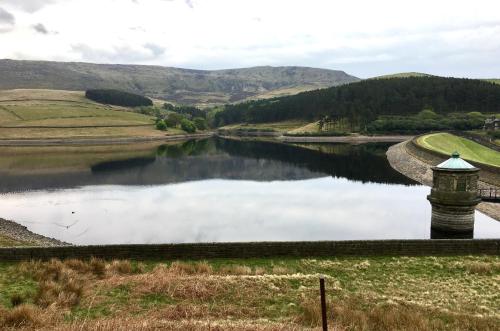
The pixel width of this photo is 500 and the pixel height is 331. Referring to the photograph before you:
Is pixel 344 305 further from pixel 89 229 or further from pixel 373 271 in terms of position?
pixel 89 229

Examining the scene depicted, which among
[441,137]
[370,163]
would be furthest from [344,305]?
[441,137]

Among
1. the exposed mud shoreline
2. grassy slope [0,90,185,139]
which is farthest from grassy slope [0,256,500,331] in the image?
grassy slope [0,90,185,139]

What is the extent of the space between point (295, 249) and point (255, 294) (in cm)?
636

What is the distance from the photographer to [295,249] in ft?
74.4

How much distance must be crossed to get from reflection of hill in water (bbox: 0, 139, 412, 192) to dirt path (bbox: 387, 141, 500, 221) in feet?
6.68

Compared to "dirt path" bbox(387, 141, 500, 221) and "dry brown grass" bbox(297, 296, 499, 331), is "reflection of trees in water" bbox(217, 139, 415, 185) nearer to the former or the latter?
"dirt path" bbox(387, 141, 500, 221)

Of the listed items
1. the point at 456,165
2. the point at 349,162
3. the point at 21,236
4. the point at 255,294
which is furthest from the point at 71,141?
the point at 255,294

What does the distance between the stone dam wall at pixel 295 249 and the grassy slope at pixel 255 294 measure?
0.59 metres

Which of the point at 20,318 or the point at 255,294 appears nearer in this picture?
the point at 20,318

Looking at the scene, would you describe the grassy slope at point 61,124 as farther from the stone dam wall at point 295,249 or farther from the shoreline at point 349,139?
the stone dam wall at point 295,249

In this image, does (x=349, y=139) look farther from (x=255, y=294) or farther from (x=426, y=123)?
(x=255, y=294)

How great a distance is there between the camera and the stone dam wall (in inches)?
867

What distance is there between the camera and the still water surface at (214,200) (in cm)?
4106

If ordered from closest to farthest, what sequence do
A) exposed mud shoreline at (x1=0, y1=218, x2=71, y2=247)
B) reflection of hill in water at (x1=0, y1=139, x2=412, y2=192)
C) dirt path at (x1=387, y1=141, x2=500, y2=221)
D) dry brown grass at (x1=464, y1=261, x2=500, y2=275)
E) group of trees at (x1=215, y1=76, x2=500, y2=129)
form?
1. dry brown grass at (x1=464, y1=261, x2=500, y2=275)
2. exposed mud shoreline at (x1=0, y1=218, x2=71, y2=247)
3. dirt path at (x1=387, y1=141, x2=500, y2=221)
4. reflection of hill in water at (x1=0, y1=139, x2=412, y2=192)
5. group of trees at (x1=215, y1=76, x2=500, y2=129)
